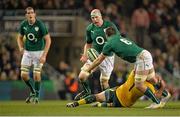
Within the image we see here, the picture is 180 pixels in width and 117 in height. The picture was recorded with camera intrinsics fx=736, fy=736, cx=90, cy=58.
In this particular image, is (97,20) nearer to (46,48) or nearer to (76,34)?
(46,48)

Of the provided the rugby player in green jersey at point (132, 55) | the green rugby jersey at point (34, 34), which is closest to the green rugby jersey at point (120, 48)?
the rugby player in green jersey at point (132, 55)

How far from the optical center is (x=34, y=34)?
61.3 ft

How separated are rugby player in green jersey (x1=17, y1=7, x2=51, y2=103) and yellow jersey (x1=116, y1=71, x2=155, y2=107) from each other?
298 centimetres

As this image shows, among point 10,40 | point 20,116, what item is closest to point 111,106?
point 20,116

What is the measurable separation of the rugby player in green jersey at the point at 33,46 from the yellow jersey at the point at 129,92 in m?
2.98

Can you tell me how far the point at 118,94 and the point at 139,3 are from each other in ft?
44.0

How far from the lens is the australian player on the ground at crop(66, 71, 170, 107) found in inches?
638

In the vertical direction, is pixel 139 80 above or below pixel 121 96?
above

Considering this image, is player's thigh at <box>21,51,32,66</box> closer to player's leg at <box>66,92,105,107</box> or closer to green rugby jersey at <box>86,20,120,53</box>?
green rugby jersey at <box>86,20,120,53</box>

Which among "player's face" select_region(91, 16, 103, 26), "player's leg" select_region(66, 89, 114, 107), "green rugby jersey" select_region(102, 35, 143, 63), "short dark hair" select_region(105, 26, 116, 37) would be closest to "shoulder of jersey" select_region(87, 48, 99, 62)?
"player's face" select_region(91, 16, 103, 26)

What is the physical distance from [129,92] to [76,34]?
1216cm

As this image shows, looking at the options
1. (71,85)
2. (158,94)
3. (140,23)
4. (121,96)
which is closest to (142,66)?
(121,96)

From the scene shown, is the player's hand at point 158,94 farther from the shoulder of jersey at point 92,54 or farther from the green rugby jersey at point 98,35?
the green rugby jersey at point 98,35

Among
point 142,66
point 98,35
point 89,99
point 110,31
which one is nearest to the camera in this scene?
point 110,31
